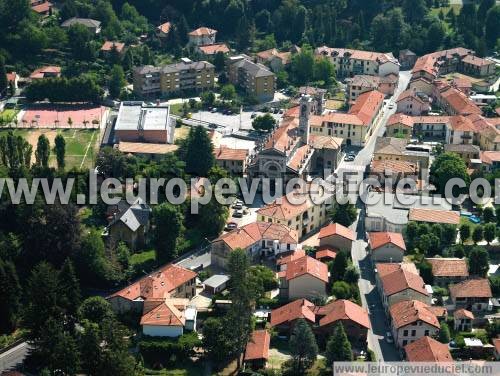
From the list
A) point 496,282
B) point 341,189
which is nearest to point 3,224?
point 341,189

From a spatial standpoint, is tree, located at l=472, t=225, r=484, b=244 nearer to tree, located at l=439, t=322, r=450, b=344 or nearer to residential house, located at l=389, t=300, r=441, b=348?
residential house, located at l=389, t=300, r=441, b=348

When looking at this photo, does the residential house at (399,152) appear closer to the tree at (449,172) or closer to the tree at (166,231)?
the tree at (449,172)

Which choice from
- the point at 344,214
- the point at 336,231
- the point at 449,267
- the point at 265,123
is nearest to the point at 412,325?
the point at 449,267

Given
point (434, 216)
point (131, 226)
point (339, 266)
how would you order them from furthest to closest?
point (434, 216) < point (131, 226) < point (339, 266)

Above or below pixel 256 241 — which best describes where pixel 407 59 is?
above

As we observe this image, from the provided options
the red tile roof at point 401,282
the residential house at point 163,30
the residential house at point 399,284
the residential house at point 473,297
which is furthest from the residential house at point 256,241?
the residential house at point 163,30

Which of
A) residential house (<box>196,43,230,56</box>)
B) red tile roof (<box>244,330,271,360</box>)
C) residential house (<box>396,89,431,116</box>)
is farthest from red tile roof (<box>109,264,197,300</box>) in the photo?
residential house (<box>196,43,230,56</box>)

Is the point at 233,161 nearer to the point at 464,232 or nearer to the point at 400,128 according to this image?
the point at 400,128
